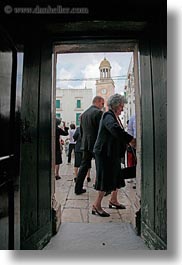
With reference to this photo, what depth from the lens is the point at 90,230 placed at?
6.81ft

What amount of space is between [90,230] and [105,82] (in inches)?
50.2

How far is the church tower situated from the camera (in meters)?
2.24

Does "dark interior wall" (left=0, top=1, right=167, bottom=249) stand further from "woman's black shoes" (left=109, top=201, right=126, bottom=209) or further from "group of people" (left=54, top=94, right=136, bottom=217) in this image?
"woman's black shoes" (left=109, top=201, right=126, bottom=209)

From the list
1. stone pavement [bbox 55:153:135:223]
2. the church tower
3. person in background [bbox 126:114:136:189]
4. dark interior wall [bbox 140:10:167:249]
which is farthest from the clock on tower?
stone pavement [bbox 55:153:135:223]

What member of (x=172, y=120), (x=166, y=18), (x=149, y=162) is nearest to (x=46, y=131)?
(x=149, y=162)

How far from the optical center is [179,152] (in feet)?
4.46

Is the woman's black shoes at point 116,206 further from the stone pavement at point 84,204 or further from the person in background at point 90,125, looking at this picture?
the person in background at point 90,125

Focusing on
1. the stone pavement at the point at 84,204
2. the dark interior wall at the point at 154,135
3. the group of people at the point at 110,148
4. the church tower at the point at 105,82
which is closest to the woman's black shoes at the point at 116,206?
the stone pavement at the point at 84,204

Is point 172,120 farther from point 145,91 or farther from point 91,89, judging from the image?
point 91,89

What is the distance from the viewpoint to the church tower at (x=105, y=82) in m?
2.24

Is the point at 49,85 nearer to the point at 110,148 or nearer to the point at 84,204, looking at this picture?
the point at 110,148

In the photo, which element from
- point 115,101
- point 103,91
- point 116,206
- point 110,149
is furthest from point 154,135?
point 116,206

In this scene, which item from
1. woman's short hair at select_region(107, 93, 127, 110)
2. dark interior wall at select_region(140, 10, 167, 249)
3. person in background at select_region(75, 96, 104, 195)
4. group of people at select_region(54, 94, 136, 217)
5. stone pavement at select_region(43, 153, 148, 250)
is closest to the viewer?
dark interior wall at select_region(140, 10, 167, 249)

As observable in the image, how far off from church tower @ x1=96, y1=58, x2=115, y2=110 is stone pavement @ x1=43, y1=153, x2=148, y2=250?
3.25 feet
